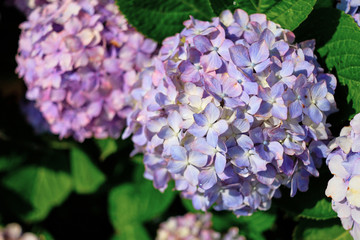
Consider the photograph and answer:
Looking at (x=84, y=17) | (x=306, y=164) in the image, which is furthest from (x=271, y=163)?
(x=84, y=17)

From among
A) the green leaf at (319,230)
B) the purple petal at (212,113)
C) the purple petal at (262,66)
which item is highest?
the purple petal at (262,66)

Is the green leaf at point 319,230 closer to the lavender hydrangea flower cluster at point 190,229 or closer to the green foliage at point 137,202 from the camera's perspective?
the lavender hydrangea flower cluster at point 190,229

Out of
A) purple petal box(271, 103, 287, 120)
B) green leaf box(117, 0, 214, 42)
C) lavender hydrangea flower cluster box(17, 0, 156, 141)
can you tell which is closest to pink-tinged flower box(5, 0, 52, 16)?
lavender hydrangea flower cluster box(17, 0, 156, 141)

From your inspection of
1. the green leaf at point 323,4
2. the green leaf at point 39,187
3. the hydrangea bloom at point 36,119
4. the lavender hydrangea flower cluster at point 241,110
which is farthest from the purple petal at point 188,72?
the green leaf at point 39,187

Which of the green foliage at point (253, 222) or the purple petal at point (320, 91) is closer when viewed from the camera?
the purple petal at point (320, 91)

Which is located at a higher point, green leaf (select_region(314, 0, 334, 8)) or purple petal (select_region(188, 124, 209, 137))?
green leaf (select_region(314, 0, 334, 8))

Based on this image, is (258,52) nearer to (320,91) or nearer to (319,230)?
(320,91)

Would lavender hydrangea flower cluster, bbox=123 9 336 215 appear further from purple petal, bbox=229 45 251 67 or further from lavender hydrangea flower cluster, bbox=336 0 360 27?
lavender hydrangea flower cluster, bbox=336 0 360 27
